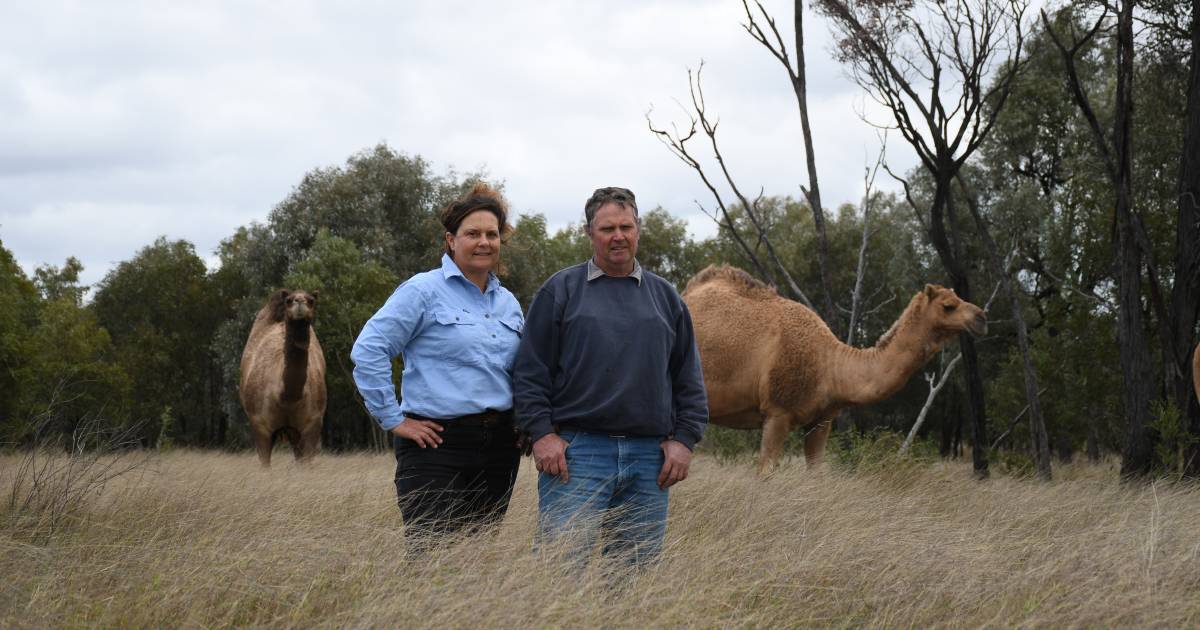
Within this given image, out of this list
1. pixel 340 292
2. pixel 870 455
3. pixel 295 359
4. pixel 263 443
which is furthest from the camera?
pixel 340 292

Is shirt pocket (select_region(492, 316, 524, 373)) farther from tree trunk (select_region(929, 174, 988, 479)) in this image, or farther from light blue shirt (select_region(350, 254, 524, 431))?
tree trunk (select_region(929, 174, 988, 479))

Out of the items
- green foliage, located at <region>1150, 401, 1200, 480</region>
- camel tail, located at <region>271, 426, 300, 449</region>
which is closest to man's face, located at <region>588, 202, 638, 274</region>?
green foliage, located at <region>1150, 401, 1200, 480</region>

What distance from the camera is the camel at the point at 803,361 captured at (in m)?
10.3

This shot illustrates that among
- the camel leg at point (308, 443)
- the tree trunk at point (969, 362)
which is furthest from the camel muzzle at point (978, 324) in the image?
the camel leg at point (308, 443)

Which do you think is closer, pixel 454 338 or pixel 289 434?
pixel 454 338

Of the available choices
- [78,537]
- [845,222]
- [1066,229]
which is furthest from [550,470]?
[845,222]

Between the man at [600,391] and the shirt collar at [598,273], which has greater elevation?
the shirt collar at [598,273]

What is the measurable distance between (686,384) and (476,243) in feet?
3.36

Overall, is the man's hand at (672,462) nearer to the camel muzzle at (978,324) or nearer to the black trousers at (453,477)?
the black trousers at (453,477)

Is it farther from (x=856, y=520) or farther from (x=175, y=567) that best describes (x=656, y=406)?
(x=856, y=520)

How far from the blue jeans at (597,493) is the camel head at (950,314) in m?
6.06

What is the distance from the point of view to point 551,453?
4.51 meters

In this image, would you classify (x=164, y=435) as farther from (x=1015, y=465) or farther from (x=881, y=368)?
(x=1015, y=465)

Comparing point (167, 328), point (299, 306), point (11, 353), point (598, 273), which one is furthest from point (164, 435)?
point (167, 328)
